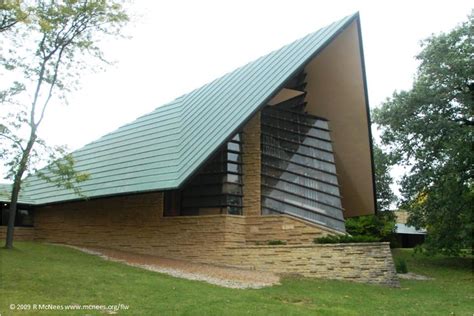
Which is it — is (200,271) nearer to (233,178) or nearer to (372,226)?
(233,178)

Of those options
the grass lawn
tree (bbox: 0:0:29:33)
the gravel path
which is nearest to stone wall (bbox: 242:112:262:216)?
the gravel path

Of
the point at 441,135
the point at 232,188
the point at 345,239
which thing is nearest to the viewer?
the point at 345,239

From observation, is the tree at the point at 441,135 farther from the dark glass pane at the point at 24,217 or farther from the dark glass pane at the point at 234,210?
the dark glass pane at the point at 24,217

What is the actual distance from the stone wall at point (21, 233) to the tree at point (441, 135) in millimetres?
18663

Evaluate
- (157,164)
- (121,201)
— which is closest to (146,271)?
(157,164)

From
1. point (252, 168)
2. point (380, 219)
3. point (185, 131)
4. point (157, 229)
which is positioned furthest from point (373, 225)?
point (157, 229)

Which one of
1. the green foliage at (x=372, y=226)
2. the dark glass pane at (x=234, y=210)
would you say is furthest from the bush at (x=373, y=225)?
the dark glass pane at (x=234, y=210)

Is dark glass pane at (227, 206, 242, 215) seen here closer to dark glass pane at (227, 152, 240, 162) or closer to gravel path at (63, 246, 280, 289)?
dark glass pane at (227, 152, 240, 162)

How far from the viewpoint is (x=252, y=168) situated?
18547mm

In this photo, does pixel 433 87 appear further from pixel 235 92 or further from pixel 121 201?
pixel 121 201

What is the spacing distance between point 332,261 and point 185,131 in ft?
27.1

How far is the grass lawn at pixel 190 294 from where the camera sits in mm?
9406

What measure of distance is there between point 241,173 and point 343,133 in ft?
21.7

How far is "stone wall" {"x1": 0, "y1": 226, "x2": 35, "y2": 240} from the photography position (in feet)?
78.8
